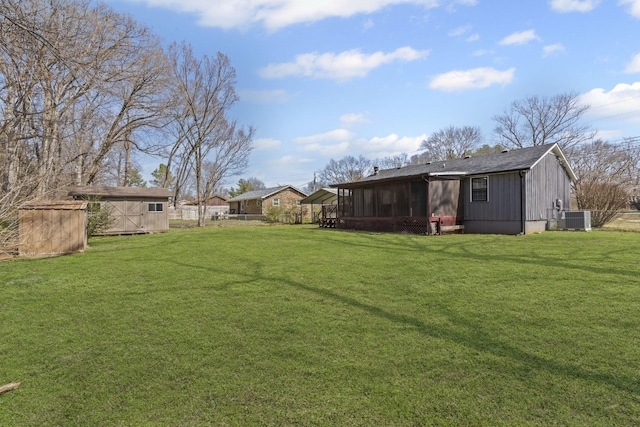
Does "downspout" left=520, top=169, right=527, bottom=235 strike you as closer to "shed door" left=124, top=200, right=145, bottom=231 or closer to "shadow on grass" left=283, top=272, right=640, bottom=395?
"shadow on grass" left=283, top=272, right=640, bottom=395

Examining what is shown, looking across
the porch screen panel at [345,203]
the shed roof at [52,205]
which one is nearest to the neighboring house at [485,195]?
the porch screen panel at [345,203]

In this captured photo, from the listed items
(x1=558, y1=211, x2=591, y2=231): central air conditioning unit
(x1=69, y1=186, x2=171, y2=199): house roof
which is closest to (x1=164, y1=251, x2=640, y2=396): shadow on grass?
(x1=558, y1=211, x2=591, y2=231): central air conditioning unit

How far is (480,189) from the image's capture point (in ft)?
51.4

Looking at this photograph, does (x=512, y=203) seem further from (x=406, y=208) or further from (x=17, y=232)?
(x=17, y=232)

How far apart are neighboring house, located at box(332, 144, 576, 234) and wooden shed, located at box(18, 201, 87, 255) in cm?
1197

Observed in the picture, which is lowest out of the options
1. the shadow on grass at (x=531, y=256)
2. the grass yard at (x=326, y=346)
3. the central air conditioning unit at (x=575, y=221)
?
the grass yard at (x=326, y=346)

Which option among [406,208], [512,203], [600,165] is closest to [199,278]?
[406,208]

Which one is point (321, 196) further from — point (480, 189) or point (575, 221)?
point (575, 221)

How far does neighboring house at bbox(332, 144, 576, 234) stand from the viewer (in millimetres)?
14391

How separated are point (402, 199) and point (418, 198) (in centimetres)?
78

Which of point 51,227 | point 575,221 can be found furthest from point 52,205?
point 575,221

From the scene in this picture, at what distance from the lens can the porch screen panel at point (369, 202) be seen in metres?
18.3

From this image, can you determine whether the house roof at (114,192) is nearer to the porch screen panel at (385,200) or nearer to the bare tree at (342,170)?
the porch screen panel at (385,200)

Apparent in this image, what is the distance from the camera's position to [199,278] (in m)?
6.59
